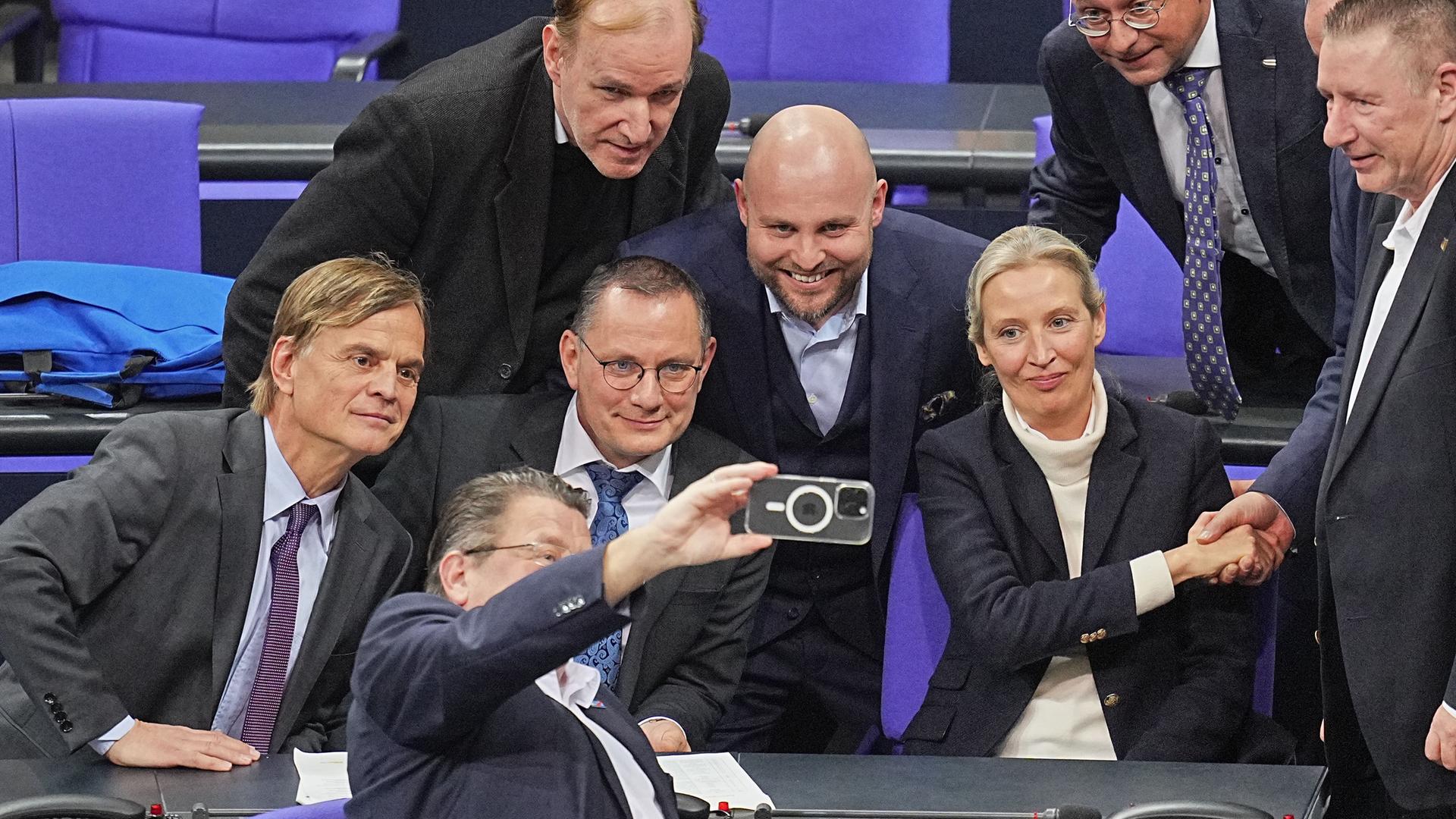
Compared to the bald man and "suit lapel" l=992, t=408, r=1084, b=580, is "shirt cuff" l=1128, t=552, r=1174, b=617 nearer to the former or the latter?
"suit lapel" l=992, t=408, r=1084, b=580

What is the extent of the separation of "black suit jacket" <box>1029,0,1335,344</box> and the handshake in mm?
533

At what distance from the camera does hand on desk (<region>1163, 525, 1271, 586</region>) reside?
8.85ft

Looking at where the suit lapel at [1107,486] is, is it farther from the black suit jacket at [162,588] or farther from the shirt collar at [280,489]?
the shirt collar at [280,489]

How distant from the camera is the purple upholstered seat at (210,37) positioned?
5254 mm

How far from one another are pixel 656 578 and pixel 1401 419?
1138 millimetres

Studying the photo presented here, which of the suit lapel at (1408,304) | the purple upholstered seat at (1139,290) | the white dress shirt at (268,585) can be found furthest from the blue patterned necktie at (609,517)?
the purple upholstered seat at (1139,290)

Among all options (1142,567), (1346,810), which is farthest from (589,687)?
(1346,810)

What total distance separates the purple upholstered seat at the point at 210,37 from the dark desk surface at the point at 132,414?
203 cm

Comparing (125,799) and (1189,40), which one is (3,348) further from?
(1189,40)

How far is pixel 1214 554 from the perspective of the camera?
2703 mm

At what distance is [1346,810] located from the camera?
8.72ft

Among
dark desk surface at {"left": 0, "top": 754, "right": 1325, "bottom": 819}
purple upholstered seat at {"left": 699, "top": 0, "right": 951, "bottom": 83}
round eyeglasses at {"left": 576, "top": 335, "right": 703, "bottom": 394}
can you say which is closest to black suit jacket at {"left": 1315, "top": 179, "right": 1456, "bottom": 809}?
dark desk surface at {"left": 0, "top": 754, "right": 1325, "bottom": 819}

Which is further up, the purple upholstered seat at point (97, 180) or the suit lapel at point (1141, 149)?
the suit lapel at point (1141, 149)

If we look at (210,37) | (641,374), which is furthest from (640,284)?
(210,37)
